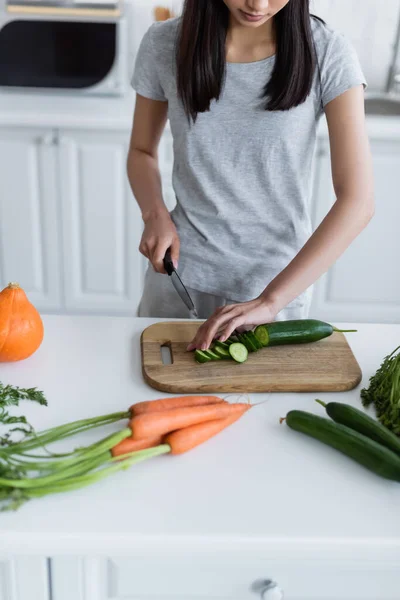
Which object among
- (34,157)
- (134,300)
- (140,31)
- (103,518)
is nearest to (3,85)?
(34,157)

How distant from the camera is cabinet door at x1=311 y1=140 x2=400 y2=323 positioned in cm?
255

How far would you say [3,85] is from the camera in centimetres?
260

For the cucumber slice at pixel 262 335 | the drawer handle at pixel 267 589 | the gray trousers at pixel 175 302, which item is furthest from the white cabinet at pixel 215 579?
the gray trousers at pixel 175 302

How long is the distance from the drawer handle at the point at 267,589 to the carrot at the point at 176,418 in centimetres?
23

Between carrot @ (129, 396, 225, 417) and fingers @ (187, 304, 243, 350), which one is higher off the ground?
fingers @ (187, 304, 243, 350)

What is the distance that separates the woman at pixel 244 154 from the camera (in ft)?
4.14

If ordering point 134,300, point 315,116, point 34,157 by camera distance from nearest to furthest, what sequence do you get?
point 315,116
point 34,157
point 134,300

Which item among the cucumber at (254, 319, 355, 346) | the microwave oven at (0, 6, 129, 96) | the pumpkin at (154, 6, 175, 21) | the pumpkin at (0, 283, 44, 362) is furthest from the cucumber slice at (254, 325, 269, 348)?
the pumpkin at (154, 6, 175, 21)

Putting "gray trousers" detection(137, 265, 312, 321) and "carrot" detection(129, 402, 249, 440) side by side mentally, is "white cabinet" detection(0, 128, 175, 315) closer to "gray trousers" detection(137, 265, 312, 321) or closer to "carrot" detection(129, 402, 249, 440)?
"gray trousers" detection(137, 265, 312, 321)

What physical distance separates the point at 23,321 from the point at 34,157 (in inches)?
61.7

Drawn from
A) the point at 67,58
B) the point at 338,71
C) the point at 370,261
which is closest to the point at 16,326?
the point at 338,71

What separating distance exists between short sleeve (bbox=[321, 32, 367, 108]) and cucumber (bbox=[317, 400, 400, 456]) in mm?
621

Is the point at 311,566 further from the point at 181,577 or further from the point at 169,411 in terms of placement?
the point at 169,411

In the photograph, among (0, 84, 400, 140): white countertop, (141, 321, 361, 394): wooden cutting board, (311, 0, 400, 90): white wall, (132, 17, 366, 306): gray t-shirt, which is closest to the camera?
(141, 321, 361, 394): wooden cutting board
